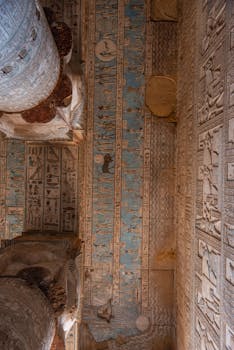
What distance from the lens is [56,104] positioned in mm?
3342

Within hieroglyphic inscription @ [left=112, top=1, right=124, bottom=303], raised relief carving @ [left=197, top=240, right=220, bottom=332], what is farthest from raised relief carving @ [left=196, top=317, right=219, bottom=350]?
hieroglyphic inscription @ [left=112, top=1, right=124, bottom=303]

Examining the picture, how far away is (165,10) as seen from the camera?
5.14m

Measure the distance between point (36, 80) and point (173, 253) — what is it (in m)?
3.75

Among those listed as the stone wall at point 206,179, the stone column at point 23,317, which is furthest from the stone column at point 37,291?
the stone wall at point 206,179

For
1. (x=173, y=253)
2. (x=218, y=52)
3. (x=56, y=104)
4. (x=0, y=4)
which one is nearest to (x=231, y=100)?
(x=218, y=52)

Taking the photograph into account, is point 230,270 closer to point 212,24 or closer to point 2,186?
point 212,24

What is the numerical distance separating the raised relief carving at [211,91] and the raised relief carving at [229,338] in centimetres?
198

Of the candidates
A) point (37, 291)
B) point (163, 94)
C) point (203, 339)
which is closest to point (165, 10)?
point (163, 94)

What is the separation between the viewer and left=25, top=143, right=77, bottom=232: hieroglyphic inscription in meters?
4.45

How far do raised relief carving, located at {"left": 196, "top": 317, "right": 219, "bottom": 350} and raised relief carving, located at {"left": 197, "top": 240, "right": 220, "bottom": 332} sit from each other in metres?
0.17

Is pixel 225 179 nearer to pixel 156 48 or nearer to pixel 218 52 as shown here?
pixel 218 52

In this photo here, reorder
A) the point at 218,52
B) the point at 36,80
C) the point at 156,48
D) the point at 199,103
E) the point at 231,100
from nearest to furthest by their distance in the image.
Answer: the point at 36,80
the point at 231,100
the point at 218,52
the point at 199,103
the point at 156,48

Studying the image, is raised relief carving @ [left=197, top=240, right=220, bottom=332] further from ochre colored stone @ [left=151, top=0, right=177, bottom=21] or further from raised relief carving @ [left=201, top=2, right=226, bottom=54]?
ochre colored stone @ [left=151, top=0, right=177, bottom=21]

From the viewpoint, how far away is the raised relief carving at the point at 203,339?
3.36m
